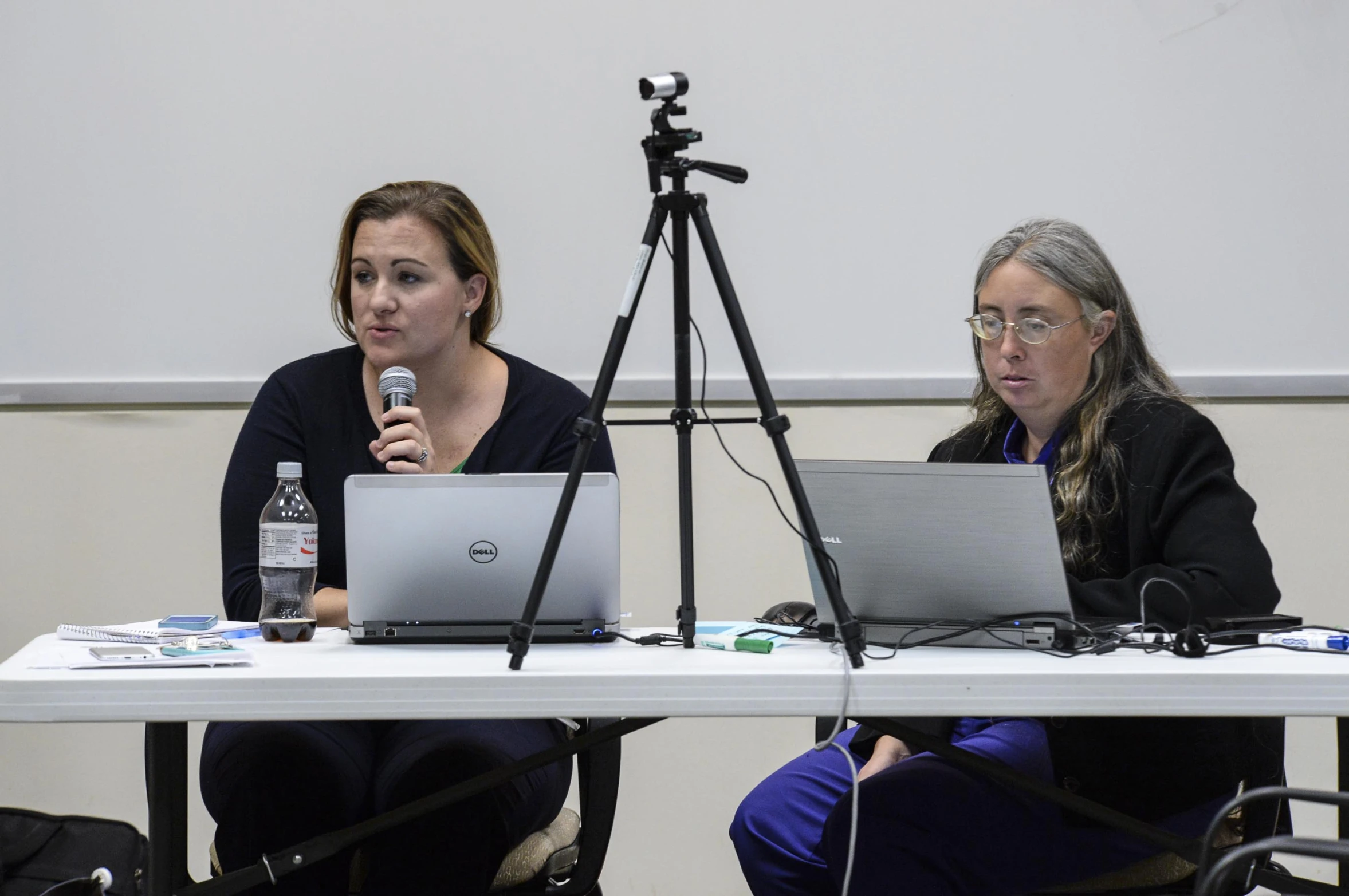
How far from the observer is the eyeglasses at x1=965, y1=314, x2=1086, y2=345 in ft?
5.83

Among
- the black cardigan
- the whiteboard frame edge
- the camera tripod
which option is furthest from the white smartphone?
the whiteboard frame edge

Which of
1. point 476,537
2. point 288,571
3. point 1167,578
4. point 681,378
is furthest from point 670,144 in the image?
point 1167,578

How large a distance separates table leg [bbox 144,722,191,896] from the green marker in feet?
1.83

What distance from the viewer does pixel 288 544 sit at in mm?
1403

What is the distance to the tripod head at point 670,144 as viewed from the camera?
126cm

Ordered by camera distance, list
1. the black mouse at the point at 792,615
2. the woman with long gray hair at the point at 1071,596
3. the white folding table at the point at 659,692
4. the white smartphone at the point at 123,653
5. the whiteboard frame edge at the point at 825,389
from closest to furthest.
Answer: the white folding table at the point at 659,692, the white smartphone at the point at 123,653, the woman with long gray hair at the point at 1071,596, the black mouse at the point at 792,615, the whiteboard frame edge at the point at 825,389

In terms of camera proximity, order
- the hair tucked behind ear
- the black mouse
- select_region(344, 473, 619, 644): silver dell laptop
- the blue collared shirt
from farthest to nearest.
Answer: the blue collared shirt, the hair tucked behind ear, the black mouse, select_region(344, 473, 619, 644): silver dell laptop

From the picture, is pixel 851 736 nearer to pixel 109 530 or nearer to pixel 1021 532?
pixel 1021 532

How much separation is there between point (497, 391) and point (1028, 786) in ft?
3.44

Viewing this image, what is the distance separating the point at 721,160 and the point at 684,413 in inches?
59.1

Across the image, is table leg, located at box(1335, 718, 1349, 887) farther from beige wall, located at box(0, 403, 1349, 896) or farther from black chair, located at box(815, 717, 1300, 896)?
beige wall, located at box(0, 403, 1349, 896)

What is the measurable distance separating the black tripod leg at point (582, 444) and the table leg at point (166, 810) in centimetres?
35

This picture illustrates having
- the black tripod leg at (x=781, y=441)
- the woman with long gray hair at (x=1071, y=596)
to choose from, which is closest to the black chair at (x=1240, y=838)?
the woman with long gray hair at (x=1071, y=596)

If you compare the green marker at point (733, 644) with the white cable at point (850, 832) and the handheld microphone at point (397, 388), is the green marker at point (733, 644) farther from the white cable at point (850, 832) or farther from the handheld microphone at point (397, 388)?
the handheld microphone at point (397, 388)
